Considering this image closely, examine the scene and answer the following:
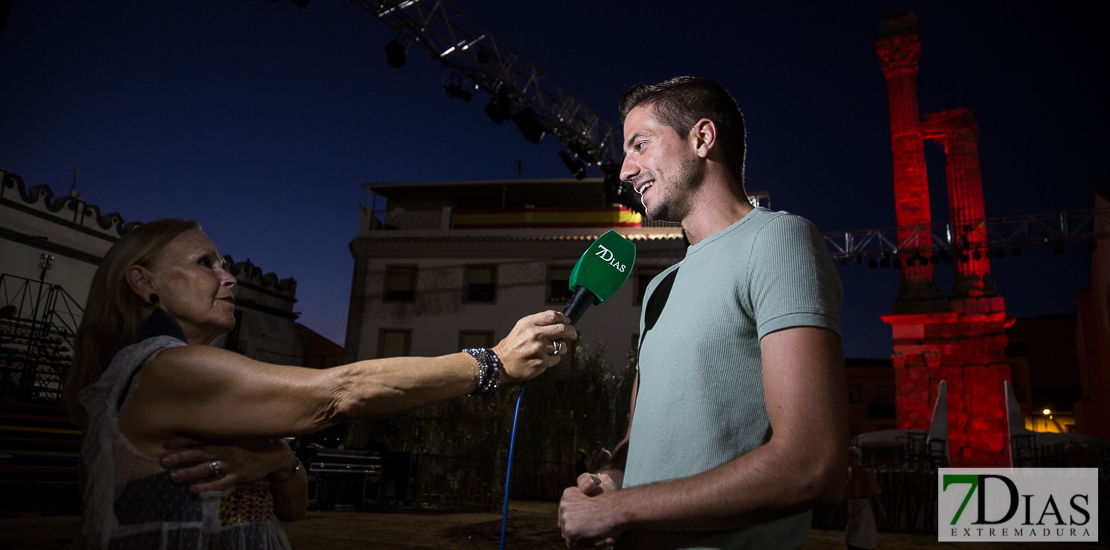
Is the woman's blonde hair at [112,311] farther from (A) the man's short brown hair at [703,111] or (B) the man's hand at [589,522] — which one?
(A) the man's short brown hair at [703,111]

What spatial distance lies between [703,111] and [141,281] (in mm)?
1827

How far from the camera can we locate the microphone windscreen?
189 centimetres

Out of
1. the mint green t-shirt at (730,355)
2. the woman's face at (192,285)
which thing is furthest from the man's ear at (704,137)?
the woman's face at (192,285)

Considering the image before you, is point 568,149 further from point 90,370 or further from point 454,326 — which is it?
point 90,370

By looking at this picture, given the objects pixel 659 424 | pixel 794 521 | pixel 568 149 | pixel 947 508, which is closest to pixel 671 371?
pixel 659 424

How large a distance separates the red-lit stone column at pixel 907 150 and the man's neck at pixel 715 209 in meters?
22.3

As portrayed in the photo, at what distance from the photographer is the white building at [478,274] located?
66.5 feet

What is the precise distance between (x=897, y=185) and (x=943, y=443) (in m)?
11.7

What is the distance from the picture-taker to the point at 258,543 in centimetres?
189

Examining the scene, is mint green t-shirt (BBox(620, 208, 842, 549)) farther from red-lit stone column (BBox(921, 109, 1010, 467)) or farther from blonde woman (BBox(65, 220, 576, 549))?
red-lit stone column (BBox(921, 109, 1010, 467))

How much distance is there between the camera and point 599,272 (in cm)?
192

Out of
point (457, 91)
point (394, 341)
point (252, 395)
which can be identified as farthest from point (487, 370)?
point (394, 341)

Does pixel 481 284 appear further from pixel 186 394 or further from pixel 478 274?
pixel 186 394

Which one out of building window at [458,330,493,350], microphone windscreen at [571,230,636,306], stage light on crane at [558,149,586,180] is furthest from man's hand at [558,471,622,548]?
building window at [458,330,493,350]
